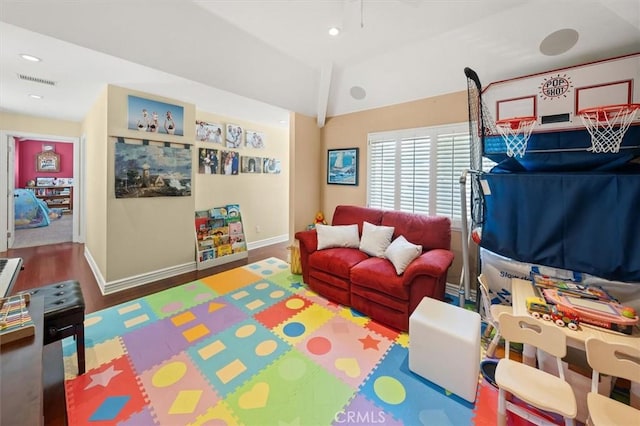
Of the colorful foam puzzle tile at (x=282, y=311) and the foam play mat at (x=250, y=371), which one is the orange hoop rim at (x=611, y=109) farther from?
the colorful foam puzzle tile at (x=282, y=311)

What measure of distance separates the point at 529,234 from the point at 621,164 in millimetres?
771

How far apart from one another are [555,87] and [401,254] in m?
1.97

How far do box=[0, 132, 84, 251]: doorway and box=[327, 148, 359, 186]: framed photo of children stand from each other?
5059 millimetres

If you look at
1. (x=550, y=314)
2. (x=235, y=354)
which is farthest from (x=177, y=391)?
(x=550, y=314)

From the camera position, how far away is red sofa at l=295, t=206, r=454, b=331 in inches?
92.6

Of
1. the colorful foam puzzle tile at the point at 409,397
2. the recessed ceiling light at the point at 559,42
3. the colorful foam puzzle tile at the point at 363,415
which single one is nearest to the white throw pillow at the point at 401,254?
the colorful foam puzzle tile at the point at 409,397

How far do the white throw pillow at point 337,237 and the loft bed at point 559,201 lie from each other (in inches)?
52.2

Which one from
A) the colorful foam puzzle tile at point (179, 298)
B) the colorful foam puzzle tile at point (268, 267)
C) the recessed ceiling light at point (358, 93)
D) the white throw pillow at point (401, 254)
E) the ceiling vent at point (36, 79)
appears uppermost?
the recessed ceiling light at point (358, 93)

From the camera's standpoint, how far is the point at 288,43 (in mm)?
2824

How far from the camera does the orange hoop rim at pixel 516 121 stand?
218cm

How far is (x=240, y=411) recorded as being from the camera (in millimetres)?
1605

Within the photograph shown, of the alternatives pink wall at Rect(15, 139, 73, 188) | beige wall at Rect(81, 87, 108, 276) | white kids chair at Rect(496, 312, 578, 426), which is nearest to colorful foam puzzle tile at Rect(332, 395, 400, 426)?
white kids chair at Rect(496, 312, 578, 426)

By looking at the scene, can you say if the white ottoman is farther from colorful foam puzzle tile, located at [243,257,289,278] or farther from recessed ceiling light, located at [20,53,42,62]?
recessed ceiling light, located at [20,53,42,62]

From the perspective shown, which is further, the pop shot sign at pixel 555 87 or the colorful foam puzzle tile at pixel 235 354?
the pop shot sign at pixel 555 87
